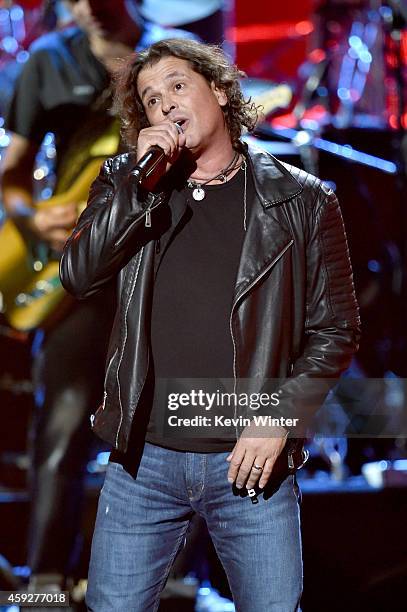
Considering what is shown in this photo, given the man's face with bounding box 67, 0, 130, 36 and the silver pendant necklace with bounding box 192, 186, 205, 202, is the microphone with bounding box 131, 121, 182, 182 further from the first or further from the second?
the man's face with bounding box 67, 0, 130, 36

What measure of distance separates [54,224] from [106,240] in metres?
1.33

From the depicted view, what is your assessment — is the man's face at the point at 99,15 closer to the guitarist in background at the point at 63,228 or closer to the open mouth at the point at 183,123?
the guitarist in background at the point at 63,228

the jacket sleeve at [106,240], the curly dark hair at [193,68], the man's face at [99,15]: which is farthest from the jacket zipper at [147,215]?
the man's face at [99,15]

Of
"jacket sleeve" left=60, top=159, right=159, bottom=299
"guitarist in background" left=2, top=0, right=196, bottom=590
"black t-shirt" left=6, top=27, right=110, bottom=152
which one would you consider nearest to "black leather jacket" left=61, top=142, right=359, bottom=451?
"jacket sleeve" left=60, top=159, right=159, bottom=299

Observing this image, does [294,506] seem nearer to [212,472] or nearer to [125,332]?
[212,472]

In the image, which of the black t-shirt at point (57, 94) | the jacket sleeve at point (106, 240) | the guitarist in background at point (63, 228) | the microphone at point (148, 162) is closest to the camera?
the microphone at point (148, 162)

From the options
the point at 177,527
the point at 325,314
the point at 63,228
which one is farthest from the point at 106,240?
the point at 63,228

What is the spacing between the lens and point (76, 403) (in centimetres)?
294

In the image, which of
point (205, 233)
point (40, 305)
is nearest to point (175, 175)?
point (205, 233)

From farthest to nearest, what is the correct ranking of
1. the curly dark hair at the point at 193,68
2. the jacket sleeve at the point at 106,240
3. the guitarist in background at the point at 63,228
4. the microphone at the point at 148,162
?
the guitarist in background at the point at 63,228
the curly dark hair at the point at 193,68
the jacket sleeve at the point at 106,240
the microphone at the point at 148,162

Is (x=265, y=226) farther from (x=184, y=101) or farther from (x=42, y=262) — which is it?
(x=42, y=262)

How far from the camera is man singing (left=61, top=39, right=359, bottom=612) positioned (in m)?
1.72

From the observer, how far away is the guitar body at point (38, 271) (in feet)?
9.77

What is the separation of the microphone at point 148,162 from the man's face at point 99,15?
1.64m
